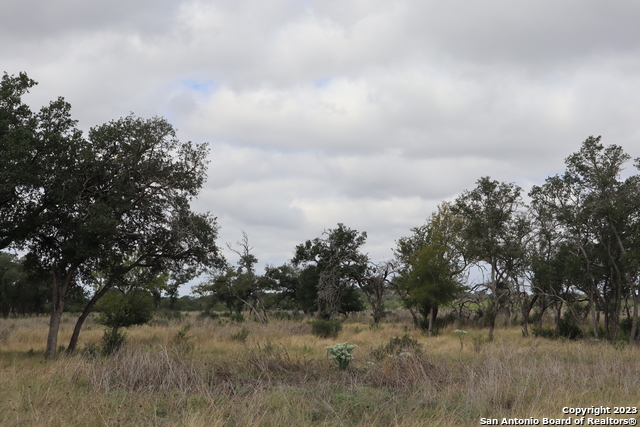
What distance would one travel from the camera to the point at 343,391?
28.2 feet

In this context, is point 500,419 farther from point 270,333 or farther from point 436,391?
point 270,333

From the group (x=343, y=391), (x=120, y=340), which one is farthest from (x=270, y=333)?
(x=343, y=391)

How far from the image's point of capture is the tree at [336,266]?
3156 cm

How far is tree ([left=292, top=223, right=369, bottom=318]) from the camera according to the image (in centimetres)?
3156

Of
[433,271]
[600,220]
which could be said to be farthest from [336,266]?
[600,220]

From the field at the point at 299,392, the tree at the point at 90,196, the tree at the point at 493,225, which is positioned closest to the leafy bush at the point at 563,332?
the tree at the point at 493,225

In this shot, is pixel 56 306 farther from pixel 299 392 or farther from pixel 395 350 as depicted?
pixel 299 392

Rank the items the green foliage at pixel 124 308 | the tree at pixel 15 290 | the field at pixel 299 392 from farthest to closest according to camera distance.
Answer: the tree at pixel 15 290 → the green foliage at pixel 124 308 → the field at pixel 299 392

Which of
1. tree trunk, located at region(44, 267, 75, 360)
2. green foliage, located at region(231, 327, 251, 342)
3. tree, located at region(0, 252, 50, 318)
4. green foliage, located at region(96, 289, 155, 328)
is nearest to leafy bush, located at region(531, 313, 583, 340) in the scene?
green foliage, located at region(231, 327, 251, 342)

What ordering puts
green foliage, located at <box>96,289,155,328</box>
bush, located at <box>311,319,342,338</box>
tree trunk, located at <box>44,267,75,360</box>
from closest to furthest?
1. tree trunk, located at <box>44,267,75,360</box>
2. bush, located at <box>311,319,342,338</box>
3. green foliage, located at <box>96,289,155,328</box>

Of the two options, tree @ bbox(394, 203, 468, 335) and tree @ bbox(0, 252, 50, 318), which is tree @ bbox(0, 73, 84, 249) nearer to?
tree @ bbox(394, 203, 468, 335)

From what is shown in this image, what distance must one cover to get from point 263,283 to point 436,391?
141 feet

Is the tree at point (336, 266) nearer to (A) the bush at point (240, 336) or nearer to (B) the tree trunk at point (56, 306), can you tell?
(A) the bush at point (240, 336)

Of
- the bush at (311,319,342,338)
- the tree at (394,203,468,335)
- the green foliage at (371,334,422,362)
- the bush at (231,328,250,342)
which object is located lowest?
the bush at (231,328,250,342)
